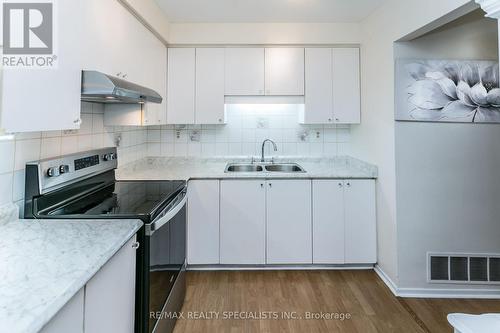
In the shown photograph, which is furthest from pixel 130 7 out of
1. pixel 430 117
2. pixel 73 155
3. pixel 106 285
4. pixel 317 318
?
pixel 317 318

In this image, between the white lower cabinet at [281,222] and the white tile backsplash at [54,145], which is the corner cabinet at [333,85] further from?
the white tile backsplash at [54,145]

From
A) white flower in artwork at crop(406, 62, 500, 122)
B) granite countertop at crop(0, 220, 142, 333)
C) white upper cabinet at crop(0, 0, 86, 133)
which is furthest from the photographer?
white flower in artwork at crop(406, 62, 500, 122)

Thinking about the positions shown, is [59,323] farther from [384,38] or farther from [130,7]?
[384,38]

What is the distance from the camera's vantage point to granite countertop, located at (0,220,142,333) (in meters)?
0.61

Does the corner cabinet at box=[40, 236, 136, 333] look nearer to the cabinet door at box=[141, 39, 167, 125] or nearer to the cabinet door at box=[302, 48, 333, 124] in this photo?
the cabinet door at box=[141, 39, 167, 125]

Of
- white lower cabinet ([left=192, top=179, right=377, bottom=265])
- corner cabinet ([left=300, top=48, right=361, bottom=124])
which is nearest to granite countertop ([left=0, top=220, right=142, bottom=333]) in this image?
white lower cabinet ([left=192, top=179, right=377, bottom=265])

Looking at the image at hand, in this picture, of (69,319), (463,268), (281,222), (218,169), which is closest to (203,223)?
(218,169)

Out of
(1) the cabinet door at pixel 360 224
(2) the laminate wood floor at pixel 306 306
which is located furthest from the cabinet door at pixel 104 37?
(1) the cabinet door at pixel 360 224

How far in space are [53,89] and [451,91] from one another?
2.60 meters

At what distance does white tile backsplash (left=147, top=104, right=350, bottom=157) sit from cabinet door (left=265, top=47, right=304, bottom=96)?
308 mm

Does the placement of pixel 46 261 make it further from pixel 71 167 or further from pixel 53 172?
pixel 71 167

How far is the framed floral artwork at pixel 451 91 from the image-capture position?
2129mm

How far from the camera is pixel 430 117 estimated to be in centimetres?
217

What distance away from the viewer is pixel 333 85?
296 cm
